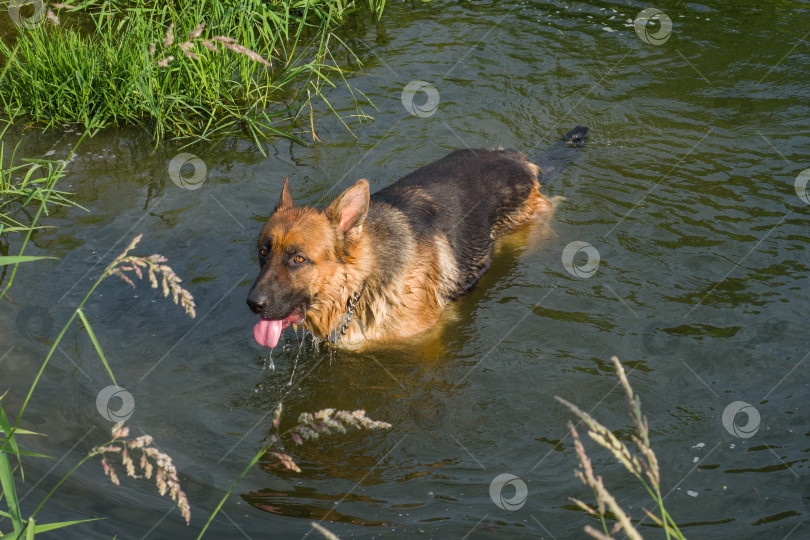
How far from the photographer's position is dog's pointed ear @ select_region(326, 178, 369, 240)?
4.77 metres

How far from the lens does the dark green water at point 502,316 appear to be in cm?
401

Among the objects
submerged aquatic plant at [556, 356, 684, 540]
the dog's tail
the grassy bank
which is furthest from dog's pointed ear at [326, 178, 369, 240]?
submerged aquatic plant at [556, 356, 684, 540]

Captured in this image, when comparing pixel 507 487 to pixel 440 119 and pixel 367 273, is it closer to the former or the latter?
pixel 367 273

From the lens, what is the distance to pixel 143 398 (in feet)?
15.8

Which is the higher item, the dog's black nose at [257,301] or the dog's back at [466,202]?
the dog's black nose at [257,301]

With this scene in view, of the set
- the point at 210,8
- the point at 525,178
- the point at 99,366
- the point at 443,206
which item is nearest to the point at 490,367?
the point at 443,206

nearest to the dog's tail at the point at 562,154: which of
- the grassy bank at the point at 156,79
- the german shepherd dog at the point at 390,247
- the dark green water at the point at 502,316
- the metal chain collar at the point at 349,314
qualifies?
the dark green water at the point at 502,316

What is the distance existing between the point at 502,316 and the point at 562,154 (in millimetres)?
2207

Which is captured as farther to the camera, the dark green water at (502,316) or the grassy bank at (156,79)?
the grassy bank at (156,79)

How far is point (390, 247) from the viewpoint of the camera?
17.1 feet

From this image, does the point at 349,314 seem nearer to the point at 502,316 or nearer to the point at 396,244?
the point at 396,244

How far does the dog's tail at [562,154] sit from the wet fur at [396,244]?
243 millimetres

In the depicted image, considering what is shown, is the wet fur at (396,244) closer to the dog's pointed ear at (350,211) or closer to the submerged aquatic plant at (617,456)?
Result: the dog's pointed ear at (350,211)

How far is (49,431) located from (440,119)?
4848 mm
